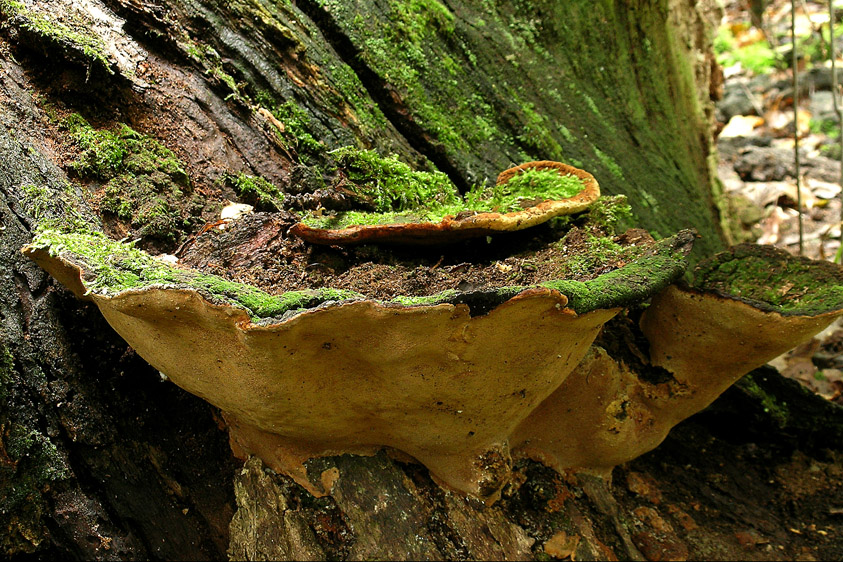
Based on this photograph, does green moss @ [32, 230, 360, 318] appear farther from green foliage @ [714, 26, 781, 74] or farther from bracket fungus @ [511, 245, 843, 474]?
green foliage @ [714, 26, 781, 74]

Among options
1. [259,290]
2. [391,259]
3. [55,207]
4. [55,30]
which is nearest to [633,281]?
[391,259]

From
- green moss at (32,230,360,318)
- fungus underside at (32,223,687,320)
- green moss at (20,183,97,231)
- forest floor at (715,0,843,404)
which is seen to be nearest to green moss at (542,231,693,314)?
fungus underside at (32,223,687,320)

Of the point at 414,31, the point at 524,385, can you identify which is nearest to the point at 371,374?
the point at 524,385

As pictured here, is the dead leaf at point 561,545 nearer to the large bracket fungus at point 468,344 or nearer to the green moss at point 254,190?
the large bracket fungus at point 468,344

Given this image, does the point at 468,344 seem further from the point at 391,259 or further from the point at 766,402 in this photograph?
the point at 766,402

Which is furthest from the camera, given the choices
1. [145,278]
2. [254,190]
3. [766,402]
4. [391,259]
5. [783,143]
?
[783,143]

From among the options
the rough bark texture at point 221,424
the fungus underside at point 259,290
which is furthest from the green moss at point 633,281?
the rough bark texture at point 221,424
